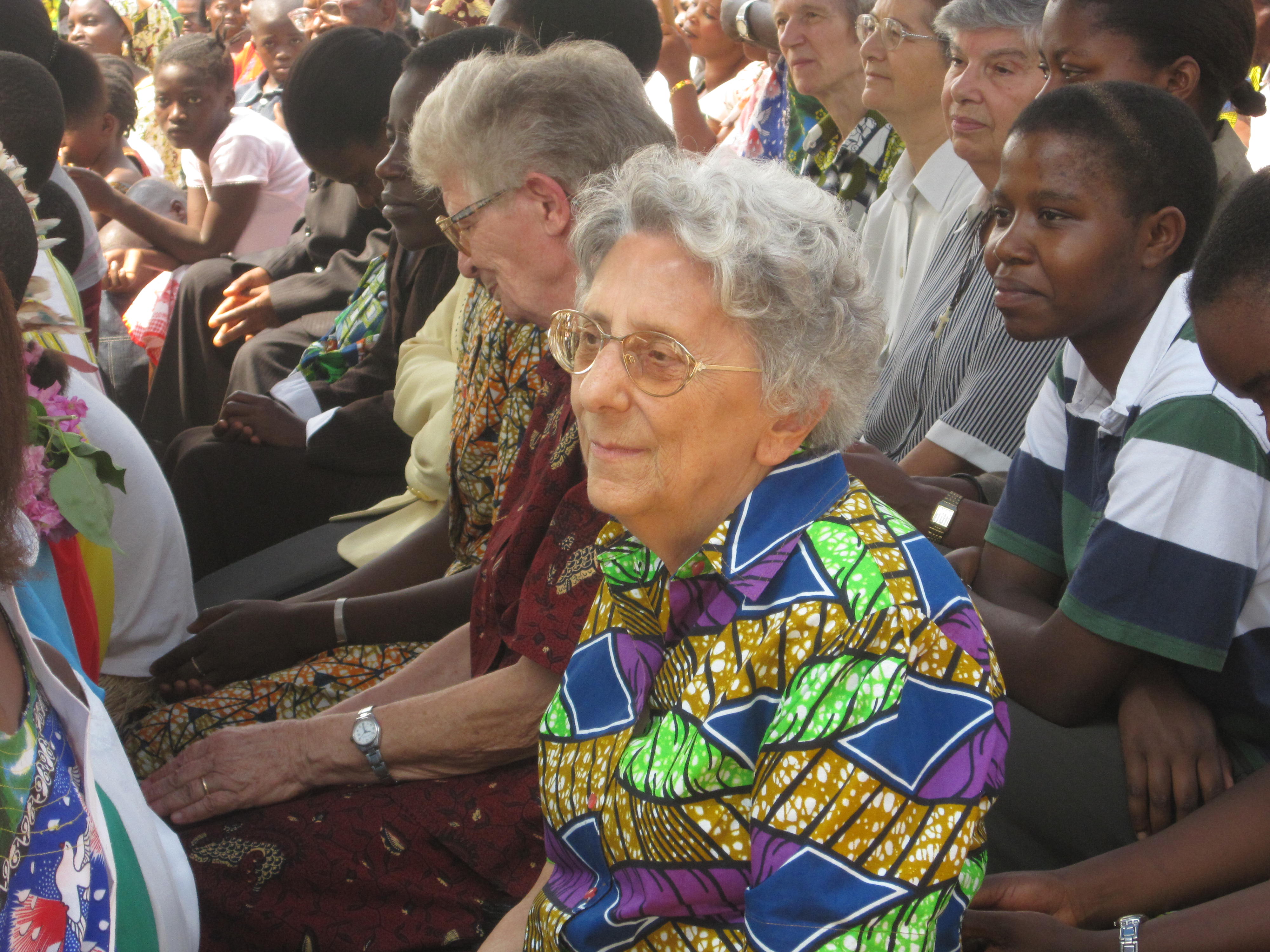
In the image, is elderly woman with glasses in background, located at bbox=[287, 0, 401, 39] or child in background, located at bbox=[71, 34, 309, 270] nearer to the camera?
child in background, located at bbox=[71, 34, 309, 270]

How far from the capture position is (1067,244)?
216cm

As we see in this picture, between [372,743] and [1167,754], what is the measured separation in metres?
1.25

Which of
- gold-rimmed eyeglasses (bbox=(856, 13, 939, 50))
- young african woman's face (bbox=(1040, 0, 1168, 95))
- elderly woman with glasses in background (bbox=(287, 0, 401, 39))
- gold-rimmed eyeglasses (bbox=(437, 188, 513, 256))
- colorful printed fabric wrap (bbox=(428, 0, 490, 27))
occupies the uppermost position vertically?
Answer: young african woman's face (bbox=(1040, 0, 1168, 95))

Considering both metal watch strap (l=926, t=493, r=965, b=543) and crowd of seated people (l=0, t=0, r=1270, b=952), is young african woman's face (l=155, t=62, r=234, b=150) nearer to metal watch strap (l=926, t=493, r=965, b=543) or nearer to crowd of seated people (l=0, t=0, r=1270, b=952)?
crowd of seated people (l=0, t=0, r=1270, b=952)

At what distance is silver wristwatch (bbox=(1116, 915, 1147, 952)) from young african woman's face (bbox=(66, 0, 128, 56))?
29.4 ft

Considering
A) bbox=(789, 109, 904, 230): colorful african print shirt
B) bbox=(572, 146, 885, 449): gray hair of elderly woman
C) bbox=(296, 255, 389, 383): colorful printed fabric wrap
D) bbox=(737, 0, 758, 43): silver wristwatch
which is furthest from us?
bbox=(737, 0, 758, 43): silver wristwatch

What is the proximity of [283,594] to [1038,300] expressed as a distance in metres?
2.01

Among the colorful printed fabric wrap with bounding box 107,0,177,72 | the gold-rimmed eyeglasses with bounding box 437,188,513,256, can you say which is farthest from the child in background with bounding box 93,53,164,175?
the gold-rimmed eyeglasses with bounding box 437,188,513,256

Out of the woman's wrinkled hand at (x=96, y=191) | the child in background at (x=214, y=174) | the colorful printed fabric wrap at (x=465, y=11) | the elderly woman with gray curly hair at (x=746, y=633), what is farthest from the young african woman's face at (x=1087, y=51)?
the woman's wrinkled hand at (x=96, y=191)

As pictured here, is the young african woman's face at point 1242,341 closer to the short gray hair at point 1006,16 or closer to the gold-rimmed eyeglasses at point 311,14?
the short gray hair at point 1006,16

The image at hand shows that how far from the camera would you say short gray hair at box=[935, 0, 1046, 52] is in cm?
295

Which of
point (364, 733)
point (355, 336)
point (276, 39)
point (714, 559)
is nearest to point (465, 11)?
point (276, 39)

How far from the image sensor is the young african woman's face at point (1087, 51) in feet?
8.14

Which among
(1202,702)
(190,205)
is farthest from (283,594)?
(190,205)
